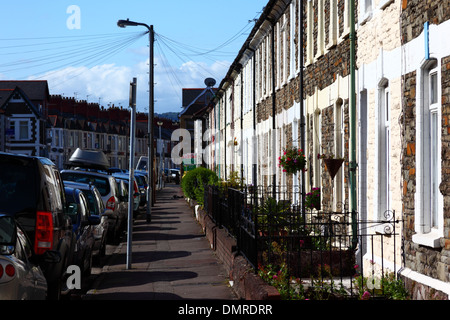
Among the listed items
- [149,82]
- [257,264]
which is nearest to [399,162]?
[257,264]

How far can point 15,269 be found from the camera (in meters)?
6.55

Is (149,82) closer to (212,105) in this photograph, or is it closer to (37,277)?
(212,105)

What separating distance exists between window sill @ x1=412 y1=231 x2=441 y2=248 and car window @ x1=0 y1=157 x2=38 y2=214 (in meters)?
4.30

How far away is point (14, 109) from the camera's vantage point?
88938 millimetres

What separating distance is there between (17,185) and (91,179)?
1228 centimetres

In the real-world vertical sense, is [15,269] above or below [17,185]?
below

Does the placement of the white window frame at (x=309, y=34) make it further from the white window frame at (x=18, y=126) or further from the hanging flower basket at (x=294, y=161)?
the white window frame at (x=18, y=126)

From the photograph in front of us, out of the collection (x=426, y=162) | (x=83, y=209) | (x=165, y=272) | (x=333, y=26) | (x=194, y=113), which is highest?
(x=194, y=113)

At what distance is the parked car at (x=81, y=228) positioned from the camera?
12.1 meters

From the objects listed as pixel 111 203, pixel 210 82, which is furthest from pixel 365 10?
pixel 210 82

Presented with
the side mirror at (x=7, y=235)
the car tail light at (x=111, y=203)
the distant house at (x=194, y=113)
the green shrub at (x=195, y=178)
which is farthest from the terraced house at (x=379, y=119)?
the distant house at (x=194, y=113)

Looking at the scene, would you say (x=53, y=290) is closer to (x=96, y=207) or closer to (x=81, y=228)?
(x=81, y=228)

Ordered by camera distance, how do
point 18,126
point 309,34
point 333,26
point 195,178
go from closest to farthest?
point 333,26 → point 309,34 → point 195,178 → point 18,126

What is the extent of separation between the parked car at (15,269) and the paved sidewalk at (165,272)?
4.14m
